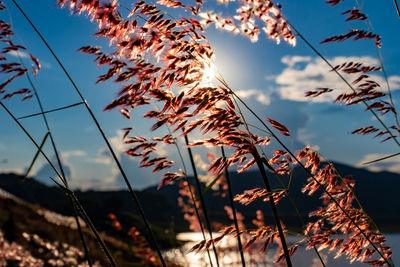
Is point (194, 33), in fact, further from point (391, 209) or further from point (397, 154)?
point (391, 209)

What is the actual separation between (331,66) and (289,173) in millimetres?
1157

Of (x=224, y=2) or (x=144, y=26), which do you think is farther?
(x=224, y=2)

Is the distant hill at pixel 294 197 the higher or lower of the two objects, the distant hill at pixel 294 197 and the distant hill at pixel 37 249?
the lower

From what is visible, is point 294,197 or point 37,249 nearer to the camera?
point 37,249

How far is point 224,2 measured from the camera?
214cm

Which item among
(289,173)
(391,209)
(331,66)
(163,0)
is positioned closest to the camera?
(289,173)

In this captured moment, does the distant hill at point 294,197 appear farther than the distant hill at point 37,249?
Yes

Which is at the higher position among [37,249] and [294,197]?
[37,249]

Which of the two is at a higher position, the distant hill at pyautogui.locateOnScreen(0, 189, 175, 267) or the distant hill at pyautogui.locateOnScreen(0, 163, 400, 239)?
the distant hill at pyautogui.locateOnScreen(0, 189, 175, 267)

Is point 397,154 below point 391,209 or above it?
above

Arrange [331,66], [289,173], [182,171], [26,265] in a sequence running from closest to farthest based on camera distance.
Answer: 1. [289,173]
2. [182,171]
3. [331,66]
4. [26,265]

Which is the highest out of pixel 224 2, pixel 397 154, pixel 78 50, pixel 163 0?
pixel 224 2

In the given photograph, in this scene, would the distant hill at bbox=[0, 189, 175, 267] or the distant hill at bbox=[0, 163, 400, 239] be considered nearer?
the distant hill at bbox=[0, 189, 175, 267]

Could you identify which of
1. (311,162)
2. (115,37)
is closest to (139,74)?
(115,37)
